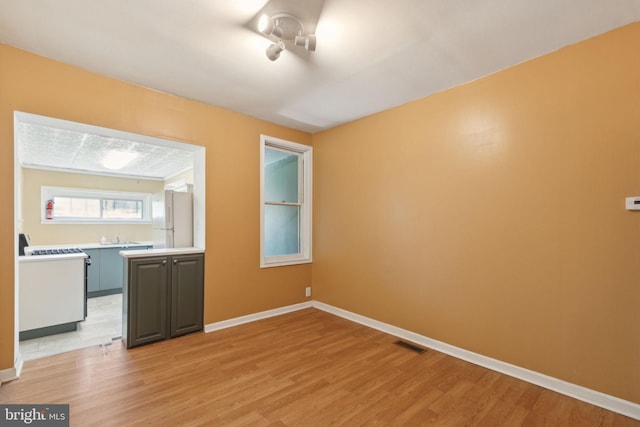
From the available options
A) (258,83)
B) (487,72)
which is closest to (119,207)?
(258,83)

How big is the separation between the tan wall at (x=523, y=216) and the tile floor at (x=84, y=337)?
3.15m

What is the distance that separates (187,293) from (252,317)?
0.92 meters

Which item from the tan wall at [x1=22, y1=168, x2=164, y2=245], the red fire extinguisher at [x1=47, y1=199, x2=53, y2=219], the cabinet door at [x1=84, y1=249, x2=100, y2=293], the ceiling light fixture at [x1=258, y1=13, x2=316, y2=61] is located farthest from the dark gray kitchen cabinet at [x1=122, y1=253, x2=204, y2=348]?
the red fire extinguisher at [x1=47, y1=199, x2=53, y2=219]

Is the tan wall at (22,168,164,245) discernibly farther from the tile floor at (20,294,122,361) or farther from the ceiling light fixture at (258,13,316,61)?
the ceiling light fixture at (258,13,316,61)

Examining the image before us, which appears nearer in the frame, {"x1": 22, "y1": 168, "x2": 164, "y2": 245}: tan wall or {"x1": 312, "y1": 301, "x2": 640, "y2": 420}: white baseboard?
{"x1": 312, "y1": 301, "x2": 640, "y2": 420}: white baseboard

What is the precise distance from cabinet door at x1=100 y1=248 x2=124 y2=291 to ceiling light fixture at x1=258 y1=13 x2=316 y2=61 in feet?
17.4

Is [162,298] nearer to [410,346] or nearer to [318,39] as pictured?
[410,346]

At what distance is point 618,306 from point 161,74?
13.6 ft

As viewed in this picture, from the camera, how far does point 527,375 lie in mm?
2316

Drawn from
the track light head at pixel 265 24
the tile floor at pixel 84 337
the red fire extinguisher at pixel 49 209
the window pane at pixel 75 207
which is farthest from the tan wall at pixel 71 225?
the track light head at pixel 265 24

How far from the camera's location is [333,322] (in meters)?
3.67

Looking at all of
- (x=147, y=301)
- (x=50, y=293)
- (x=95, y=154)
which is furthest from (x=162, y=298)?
(x=95, y=154)

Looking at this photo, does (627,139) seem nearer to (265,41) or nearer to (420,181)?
(420,181)

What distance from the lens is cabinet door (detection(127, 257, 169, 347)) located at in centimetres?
288
